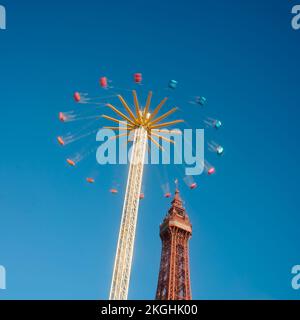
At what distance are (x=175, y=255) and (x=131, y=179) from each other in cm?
7150

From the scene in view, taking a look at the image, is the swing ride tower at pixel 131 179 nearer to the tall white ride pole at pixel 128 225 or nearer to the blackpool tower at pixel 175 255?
the tall white ride pole at pixel 128 225

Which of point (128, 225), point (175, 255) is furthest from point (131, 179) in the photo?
point (175, 255)

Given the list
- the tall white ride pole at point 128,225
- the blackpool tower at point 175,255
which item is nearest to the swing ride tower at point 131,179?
the tall white ride pole at point 128,225

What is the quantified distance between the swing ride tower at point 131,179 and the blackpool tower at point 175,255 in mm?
61439

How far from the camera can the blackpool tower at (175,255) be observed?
90.1m

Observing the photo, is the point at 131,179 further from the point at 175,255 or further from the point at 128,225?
the point at 175,255

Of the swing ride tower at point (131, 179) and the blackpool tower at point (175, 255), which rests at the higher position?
the blackpool tower at point (175, 255)

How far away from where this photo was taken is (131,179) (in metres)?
28.8

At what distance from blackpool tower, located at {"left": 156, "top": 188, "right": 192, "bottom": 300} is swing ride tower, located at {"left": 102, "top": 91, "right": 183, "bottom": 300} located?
202ft
